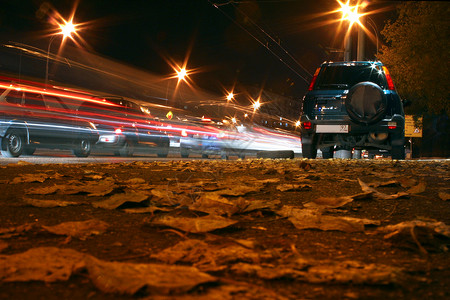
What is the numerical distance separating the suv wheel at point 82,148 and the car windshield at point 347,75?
6881mm

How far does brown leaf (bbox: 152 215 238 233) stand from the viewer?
5.91 ft

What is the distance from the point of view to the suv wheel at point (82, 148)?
11.8m

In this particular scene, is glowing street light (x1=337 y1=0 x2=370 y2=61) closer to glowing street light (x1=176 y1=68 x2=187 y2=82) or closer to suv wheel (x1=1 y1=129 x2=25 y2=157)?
suv wheel (x1=1 y1=129 x2=25 y2=157)

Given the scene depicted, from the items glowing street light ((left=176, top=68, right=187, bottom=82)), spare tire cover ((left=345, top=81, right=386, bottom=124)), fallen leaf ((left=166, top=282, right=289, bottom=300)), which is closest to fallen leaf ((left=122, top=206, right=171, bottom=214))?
fallen leaf ((left=166, top=282, right=289, bottom=300))

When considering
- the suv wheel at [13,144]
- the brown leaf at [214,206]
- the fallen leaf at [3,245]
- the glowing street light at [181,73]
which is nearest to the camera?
the fallen leaf at [3,245]

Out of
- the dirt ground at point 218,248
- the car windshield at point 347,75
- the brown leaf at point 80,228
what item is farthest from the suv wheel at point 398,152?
the brown leaf at point 80,228

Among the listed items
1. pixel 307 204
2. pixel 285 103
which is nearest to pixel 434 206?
pixel 307 204

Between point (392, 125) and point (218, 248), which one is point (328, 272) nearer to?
point (218, 248)

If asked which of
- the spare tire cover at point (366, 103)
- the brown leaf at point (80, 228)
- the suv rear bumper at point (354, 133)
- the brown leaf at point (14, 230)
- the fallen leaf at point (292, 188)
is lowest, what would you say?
the brown leaf at point (14, 230)

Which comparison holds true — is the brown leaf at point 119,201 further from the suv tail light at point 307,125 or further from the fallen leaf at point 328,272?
the suv tail light at point 307,125

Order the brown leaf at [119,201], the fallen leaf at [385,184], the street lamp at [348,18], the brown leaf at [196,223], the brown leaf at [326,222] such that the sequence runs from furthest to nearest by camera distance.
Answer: the street lamp at [348,18] → the fallen leaf at [385,184] → the brown leaf at [119,201] → the brown leaf at [326,222] → the brown leaf at [196,223]

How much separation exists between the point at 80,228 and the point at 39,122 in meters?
9.75

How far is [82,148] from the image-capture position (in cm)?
1191

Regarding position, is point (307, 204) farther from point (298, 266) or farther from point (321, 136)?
point (321, 136)
